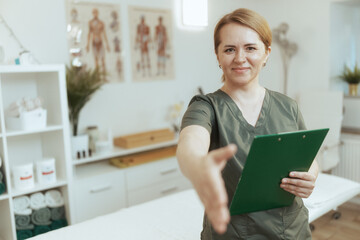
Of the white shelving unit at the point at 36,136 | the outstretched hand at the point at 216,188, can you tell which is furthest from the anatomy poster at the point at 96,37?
the outstretched hand at the point at 216,188

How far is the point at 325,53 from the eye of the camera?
12.2ft

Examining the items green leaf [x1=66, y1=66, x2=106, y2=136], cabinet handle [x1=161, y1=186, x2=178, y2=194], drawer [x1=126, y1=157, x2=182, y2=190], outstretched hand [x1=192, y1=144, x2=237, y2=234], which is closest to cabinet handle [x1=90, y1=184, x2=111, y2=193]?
drawer [x1=126, y1=157, x2=182, y2=190]

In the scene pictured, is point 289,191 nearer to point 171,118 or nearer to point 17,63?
point 17,63

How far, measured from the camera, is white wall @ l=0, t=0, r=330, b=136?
105 inches

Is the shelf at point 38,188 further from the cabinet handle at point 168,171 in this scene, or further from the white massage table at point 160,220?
the cabinet handle at point 168,171

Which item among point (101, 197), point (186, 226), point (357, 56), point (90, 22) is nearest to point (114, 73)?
point (90, 22)

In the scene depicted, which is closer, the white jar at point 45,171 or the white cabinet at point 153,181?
the white jar at point 45,171

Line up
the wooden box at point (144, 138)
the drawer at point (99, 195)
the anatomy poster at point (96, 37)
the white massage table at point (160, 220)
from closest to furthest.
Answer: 1. the white massage table at point (160, 220)
2. the drawer at point (99, 195)
3. the anatomy poster at point (96, 37)
4. the wooden box at point (144, 138)

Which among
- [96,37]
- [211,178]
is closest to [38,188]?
[96,37]

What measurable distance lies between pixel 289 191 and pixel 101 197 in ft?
6.55

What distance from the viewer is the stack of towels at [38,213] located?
91.5 inches

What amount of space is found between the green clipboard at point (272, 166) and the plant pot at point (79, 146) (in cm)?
190

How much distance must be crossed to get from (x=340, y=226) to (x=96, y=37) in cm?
269

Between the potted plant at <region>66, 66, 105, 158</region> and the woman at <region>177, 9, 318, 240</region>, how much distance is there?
1.79 m
